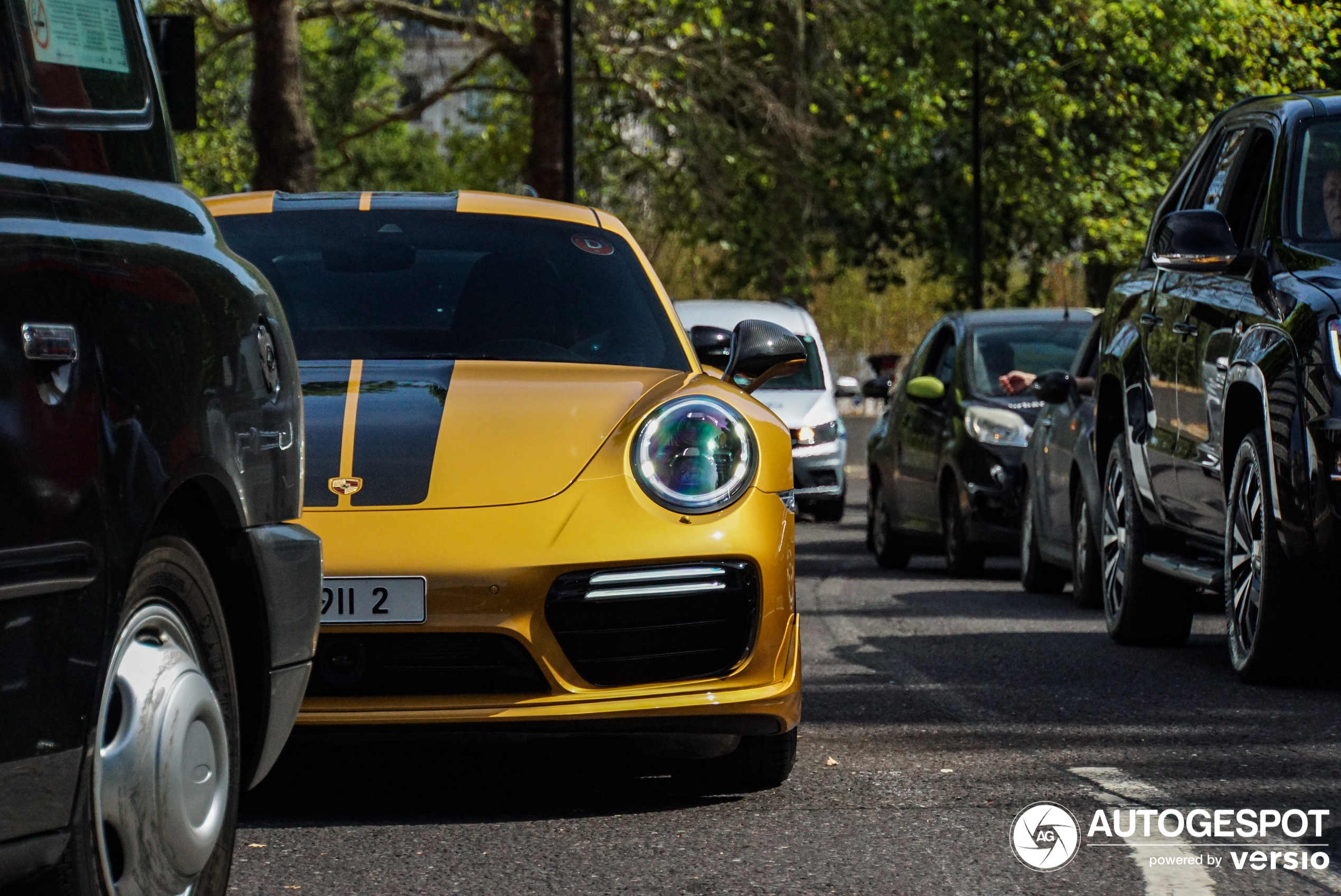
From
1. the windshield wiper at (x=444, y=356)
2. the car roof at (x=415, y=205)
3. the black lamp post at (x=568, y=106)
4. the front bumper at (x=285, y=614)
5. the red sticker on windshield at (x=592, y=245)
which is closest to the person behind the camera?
the front bumper at (x=285, y=614)

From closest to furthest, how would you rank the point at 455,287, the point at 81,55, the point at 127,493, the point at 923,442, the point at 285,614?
1. the point at 127,493
2. the point at 81,55
3. the point at 285,614
4. the point at 455,287
5. the point at 923,442

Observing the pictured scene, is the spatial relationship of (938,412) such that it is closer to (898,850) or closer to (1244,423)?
(1244,423)

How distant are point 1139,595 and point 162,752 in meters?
5.91

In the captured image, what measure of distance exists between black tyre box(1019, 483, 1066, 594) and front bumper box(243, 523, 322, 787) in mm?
7946

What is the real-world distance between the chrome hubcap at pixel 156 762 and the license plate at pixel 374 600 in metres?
1.41

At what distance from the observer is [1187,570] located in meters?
7.80

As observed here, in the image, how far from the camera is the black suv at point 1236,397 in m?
6.54

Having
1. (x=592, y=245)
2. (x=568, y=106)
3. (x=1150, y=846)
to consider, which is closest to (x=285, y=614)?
(x=1150, y=846)

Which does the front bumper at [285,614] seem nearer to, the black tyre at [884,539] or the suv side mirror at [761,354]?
the suv side mirror at [761,354]

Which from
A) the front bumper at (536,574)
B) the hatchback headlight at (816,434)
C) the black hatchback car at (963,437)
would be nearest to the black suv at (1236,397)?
the front bumper at (536,574)

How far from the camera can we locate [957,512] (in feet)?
42.9

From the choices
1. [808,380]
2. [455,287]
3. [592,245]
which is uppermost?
[592,245]

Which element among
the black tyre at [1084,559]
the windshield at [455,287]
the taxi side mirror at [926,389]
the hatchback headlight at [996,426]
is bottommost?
the black tyre at [1084,559]

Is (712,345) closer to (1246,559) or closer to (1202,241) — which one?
(1202,241)
